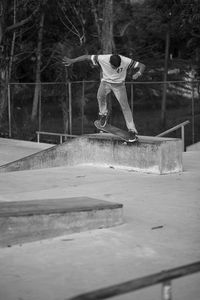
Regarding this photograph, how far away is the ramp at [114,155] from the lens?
1162cm

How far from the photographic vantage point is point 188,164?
13.3 m

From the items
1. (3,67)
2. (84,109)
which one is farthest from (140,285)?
(3,67)

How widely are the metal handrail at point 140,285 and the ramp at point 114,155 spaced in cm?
854

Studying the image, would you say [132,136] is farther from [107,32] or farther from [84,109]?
[84,109]

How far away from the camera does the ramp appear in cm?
1162

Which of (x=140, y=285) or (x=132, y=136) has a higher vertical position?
(x=132, y=136)

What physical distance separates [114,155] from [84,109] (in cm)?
1069

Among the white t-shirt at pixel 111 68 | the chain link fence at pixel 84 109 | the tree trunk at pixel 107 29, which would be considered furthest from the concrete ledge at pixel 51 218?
the tree trunk at pixel 107 29

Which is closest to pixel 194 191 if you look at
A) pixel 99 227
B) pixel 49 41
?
pixel 99 227

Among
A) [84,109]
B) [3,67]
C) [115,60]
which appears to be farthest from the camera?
[3,67]

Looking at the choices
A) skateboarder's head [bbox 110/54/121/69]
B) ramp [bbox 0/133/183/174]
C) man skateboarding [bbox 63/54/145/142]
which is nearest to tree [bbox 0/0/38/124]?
ramp [bbox 0/133/183/174]

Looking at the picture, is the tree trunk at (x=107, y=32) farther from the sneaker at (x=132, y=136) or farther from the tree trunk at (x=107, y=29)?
the sneaker at (x=132, y=136)

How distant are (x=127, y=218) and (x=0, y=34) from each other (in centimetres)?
1963

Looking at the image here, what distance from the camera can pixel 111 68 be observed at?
11859 millimetres
